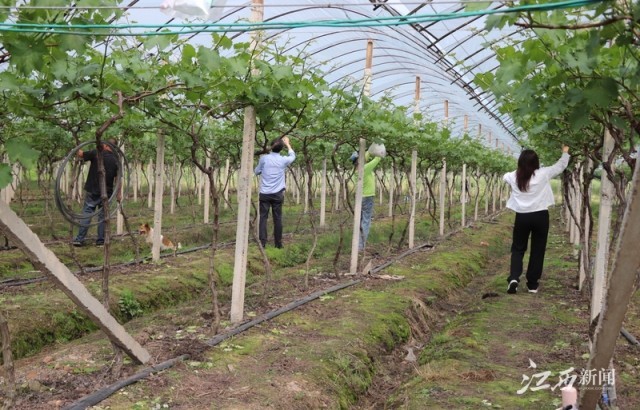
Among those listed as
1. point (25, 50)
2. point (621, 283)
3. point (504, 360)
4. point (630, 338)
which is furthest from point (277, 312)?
point (621, 283)

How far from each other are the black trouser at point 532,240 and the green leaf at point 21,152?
558 centimetres

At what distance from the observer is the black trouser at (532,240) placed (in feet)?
24.0

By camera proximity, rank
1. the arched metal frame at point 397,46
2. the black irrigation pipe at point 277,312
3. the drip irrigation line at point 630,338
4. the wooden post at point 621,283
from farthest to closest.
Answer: the arched metal frame at point 397,46, the drip irrigation line at point 630,338, the black irrigation pipe at point 277,312, the wooden post at point 621,283

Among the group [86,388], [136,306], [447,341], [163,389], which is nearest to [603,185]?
[447,341]

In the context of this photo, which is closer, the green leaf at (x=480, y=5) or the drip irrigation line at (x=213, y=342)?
the green leaf at (x=480, y=5)

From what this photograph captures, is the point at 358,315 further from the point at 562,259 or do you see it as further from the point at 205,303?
the point at 562,259

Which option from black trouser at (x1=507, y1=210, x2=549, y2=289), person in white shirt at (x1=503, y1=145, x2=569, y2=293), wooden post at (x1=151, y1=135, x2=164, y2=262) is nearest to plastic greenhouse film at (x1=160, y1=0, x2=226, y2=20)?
person in white shirt at (x1=503, y1=145, x2=569, y2=293)

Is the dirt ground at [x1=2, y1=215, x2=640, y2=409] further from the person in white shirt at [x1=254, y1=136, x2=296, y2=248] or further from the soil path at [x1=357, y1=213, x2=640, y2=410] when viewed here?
the person in white shirt at [x1=254, y1=136, x2=296, y2=248]

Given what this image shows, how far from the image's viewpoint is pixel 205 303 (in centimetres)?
703

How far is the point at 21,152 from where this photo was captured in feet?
10.3

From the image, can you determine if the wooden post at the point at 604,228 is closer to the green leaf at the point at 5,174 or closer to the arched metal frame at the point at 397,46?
the green leaf at the point at 5,174

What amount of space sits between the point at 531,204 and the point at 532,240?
1.51 ft

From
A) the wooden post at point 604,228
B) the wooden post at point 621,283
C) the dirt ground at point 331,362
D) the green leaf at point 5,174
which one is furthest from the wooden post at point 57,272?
the wooden post at point 604,228

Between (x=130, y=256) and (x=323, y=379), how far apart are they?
672 centimetres
